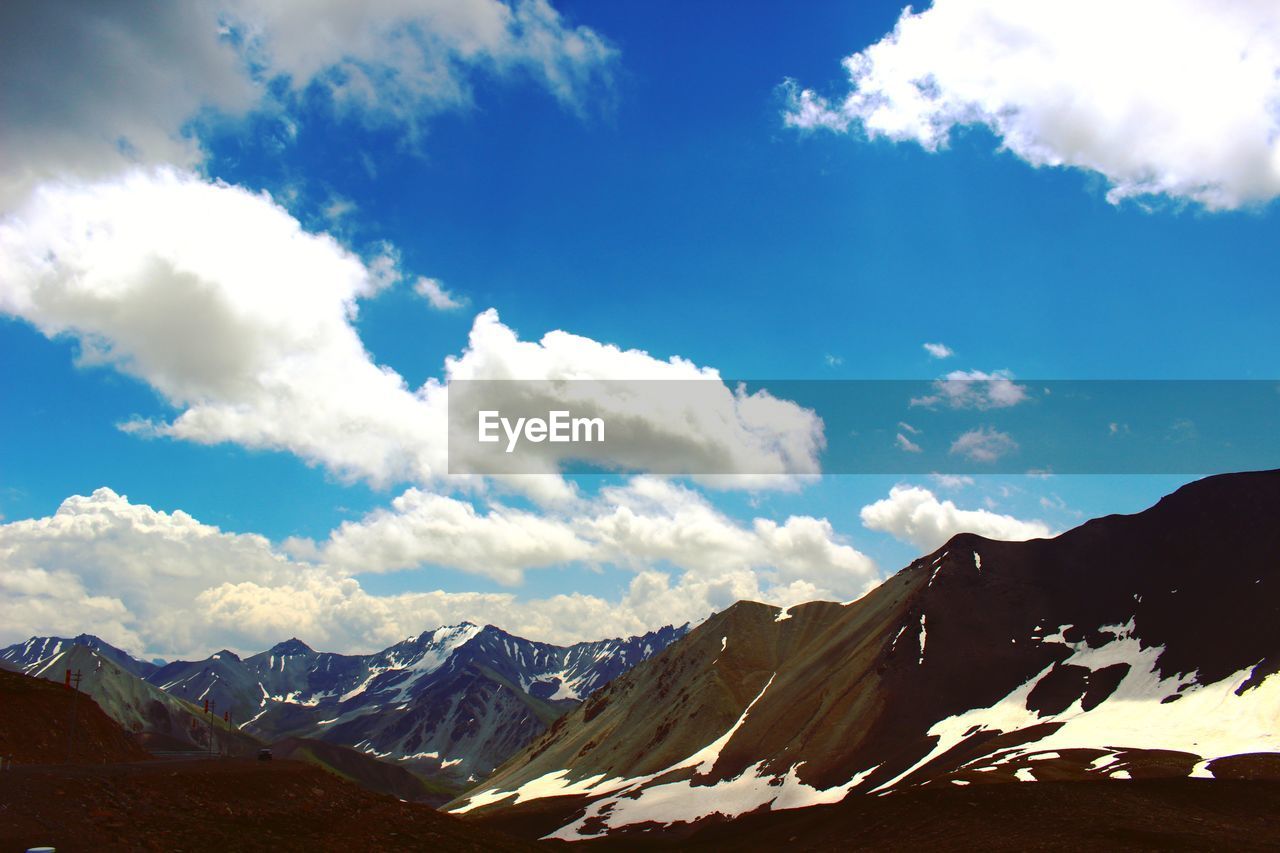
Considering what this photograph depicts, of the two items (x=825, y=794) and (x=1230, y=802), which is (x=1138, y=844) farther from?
(x=825, y=794)

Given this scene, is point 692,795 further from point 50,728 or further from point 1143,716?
point 50,728

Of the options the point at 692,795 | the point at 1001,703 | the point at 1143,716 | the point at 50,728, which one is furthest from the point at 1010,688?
the point at 50,728

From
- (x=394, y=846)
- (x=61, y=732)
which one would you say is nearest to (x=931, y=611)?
(x=394, y=846)

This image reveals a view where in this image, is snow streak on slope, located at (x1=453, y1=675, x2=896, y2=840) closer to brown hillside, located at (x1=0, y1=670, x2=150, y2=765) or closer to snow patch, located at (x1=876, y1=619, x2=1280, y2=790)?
snow patch, located at (x1=876, y1=619, x2=1280, y2=790)

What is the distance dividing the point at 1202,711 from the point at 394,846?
9339 cm

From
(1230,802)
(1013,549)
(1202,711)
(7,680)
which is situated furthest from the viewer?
(1013,549)

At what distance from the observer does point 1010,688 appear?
125750mm

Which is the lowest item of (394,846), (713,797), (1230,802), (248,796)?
(713,797)

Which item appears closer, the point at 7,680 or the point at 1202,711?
the point at 1202,711

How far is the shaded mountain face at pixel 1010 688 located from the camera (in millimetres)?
95062

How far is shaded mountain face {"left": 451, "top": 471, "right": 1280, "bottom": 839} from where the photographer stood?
312ft

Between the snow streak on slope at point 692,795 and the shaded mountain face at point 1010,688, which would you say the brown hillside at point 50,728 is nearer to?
the snow streak on slope at point 692,795

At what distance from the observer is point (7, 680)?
106312 millimetres

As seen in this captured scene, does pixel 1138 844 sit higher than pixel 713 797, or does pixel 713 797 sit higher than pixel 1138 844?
pixel 1138 844
